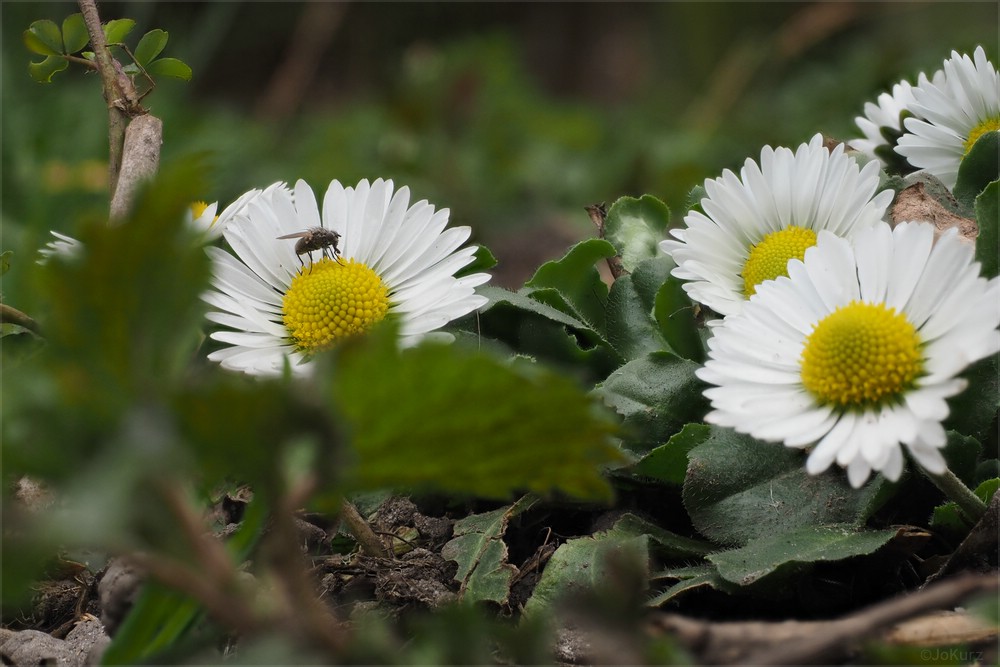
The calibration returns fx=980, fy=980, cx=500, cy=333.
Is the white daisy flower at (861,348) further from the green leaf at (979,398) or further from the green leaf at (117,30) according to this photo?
the green leaf at (117,30)

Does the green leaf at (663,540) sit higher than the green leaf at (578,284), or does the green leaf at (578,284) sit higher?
Answer: the green leaf at (578,284)

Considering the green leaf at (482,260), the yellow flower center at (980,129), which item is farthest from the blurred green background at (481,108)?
the yellow flower center at (980,129)

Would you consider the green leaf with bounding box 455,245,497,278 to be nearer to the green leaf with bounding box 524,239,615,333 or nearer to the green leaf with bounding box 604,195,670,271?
the green leaf with bounding box 524,239,615,333

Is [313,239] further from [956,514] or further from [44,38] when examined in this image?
[956,514]

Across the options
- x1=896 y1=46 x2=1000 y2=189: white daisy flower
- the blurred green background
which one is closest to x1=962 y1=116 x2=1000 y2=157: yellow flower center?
x1=896 y1=46 x2=1000 y2=189: white daisy flower

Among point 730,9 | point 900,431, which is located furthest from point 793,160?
point 730,9

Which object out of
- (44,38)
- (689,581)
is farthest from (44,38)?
(689,581)
